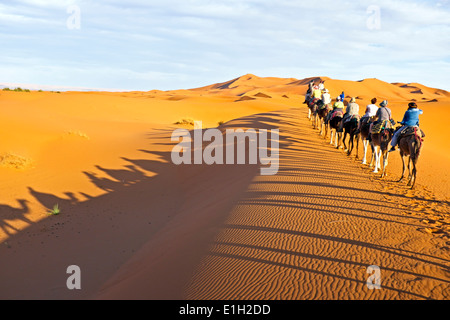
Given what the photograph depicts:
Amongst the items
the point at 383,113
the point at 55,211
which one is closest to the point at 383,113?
the point at 383,113

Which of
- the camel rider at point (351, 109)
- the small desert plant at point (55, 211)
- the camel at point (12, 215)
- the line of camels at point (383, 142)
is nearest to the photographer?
the camel at point (12, 215)

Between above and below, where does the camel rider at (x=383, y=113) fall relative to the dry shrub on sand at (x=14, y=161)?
above

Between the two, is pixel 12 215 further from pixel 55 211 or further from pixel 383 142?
pixel 383 142

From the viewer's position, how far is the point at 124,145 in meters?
22.9

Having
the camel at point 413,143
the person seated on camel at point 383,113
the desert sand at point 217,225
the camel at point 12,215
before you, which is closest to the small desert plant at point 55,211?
the desert sand at point 217,225

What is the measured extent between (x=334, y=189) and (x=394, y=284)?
18.3 feet

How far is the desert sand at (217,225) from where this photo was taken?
567 centimetres

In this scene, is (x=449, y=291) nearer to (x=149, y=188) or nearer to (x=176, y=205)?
(x=176, y=205)

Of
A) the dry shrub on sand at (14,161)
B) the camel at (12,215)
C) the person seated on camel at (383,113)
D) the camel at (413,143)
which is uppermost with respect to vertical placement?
the person seated on camel at (383,113)

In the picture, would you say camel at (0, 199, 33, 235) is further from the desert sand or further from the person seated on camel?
the person seated on camel

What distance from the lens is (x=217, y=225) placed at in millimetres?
8492

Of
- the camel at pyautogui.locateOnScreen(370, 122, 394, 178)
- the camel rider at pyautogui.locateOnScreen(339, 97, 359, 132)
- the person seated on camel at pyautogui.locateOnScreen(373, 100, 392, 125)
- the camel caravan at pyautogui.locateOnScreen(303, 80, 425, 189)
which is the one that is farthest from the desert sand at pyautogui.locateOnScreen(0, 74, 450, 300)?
the person seated on camel at pyautogui.locateOnScreen(373, 100, 392, 125)

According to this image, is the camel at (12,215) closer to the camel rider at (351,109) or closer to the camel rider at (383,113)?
the camel rider at (383,113)
